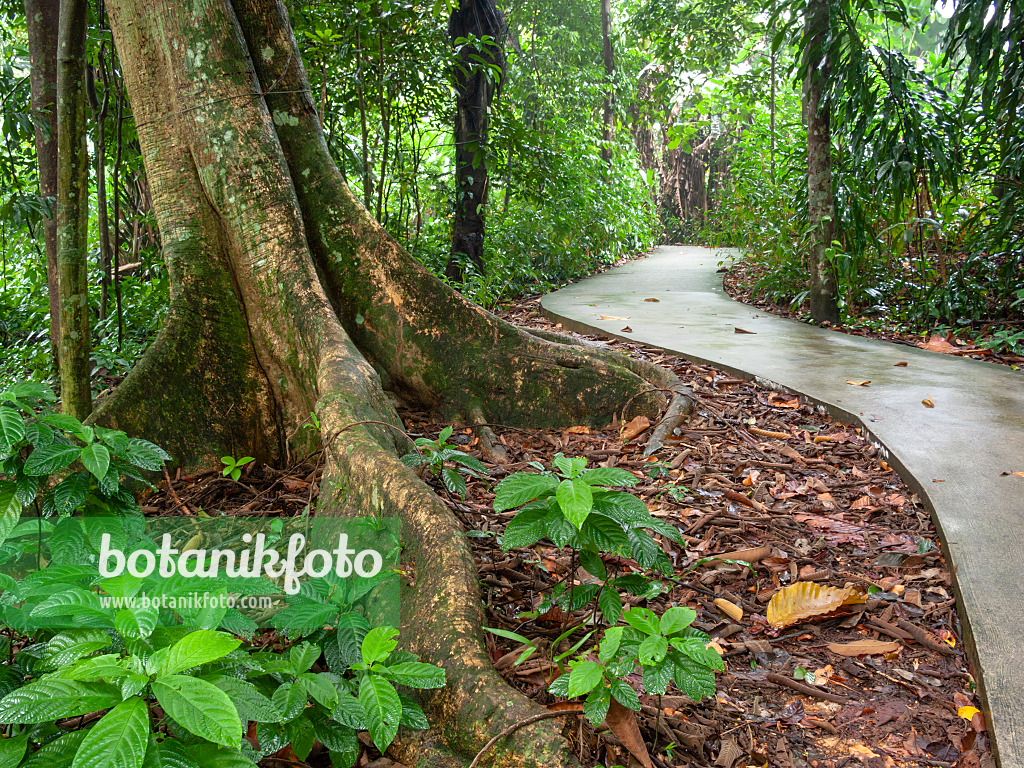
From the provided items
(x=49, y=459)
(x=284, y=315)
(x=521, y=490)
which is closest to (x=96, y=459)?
(x=49, y=459)

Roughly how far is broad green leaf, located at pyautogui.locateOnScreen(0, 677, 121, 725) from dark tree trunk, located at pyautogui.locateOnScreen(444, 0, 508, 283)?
20.0 feet

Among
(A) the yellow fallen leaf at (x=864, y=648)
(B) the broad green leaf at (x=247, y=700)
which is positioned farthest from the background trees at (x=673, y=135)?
(A) the yellow fallen leaf at (x=864, y=648)

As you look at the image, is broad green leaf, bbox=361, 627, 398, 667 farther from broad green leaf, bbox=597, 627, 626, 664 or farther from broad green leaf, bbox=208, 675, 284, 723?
broad green leaf, bbox=597, 627, 626, 664

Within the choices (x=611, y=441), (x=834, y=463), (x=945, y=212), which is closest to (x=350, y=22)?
(x=611, y=441)

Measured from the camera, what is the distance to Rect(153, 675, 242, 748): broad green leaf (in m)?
1.13

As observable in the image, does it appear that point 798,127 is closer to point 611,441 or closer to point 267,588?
point 611,441

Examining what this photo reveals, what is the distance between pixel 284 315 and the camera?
339cm

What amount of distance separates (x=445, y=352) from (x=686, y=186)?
21748 millimetres

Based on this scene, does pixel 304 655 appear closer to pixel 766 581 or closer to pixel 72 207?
pixel 766 581

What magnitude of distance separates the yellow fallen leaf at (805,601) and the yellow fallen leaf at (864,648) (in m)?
0.13

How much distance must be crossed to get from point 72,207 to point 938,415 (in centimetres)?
439

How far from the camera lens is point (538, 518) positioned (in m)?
1.81

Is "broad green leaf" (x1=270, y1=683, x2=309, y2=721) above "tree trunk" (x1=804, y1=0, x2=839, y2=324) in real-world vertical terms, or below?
below

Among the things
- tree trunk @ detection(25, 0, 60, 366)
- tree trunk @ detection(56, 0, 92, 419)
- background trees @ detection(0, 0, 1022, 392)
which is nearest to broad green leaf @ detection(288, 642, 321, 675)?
tree trunk @ detection(56, 0, 92, 419)
